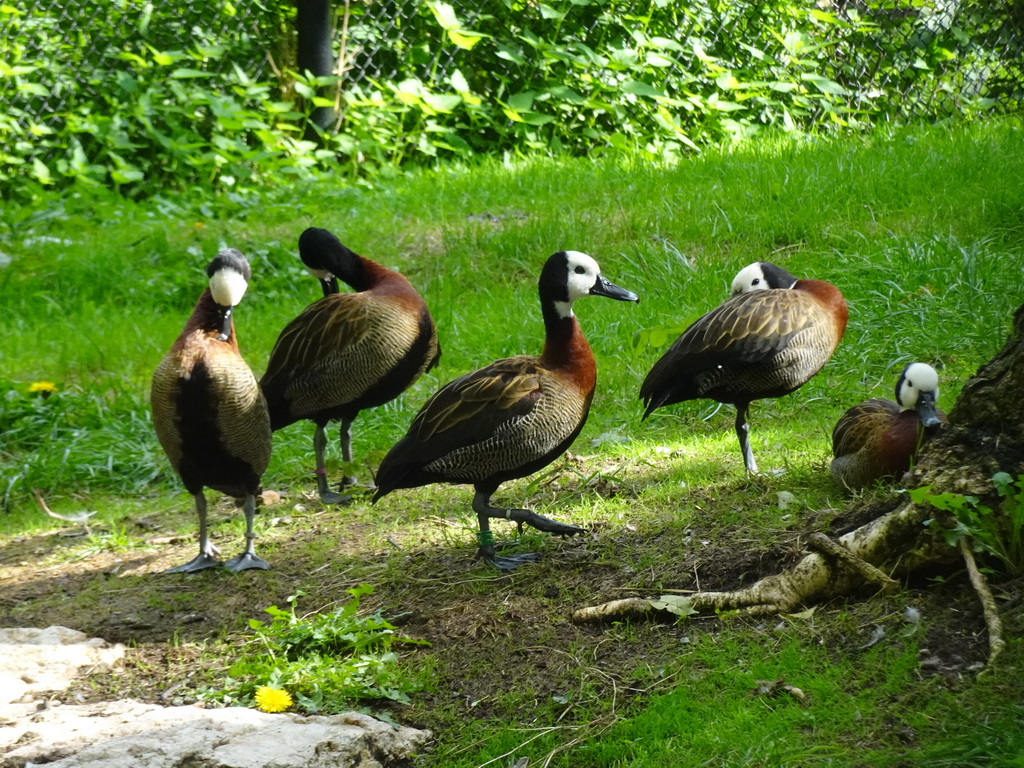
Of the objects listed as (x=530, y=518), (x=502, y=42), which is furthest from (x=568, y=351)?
(x=502, y=42)

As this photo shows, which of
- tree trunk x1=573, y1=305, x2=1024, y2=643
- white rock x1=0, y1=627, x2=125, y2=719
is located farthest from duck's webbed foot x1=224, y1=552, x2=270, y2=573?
tree trunk x1=573, y1=305, x2=1024, y2=643

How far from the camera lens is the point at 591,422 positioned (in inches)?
251

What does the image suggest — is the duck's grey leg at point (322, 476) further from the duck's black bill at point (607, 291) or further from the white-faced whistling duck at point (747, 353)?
the duck's black bill at point (607, 291)

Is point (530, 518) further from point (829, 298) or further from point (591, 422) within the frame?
point (829, 298)

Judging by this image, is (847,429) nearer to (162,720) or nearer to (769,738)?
(769,738)

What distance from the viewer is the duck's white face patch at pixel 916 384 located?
4.54 metres

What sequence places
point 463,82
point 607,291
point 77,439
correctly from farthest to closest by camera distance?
point 463,82, point 77,439, point 607,291

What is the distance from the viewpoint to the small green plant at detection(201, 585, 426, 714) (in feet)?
12.1

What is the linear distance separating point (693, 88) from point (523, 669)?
848 centimetres

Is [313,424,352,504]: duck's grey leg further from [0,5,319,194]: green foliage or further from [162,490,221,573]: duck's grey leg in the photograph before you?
[0,5,319,194]: green foliage

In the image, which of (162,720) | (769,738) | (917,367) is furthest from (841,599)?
(162,720)

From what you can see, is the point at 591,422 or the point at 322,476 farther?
the point at 591,422

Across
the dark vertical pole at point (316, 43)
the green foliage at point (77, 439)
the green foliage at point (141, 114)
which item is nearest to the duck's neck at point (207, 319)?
the green foliage at point (77, 439)

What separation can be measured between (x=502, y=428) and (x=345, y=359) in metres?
1.54
